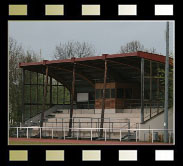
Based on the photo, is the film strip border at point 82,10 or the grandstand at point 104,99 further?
the grandstand at point 104,99

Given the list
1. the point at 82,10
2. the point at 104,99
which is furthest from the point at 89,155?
the point at 104,99

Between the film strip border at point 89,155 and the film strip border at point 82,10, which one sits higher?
the film strip border at point 82,10

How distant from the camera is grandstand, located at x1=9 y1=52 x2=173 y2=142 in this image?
1224 inches

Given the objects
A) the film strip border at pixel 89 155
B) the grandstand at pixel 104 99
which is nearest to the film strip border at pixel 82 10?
the film strip border at pixel 89 155

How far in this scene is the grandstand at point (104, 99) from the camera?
31.1 meters

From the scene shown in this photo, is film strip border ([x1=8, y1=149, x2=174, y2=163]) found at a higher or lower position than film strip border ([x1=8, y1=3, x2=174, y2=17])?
lower

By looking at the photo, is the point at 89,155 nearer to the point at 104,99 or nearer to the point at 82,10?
the point at 82,10

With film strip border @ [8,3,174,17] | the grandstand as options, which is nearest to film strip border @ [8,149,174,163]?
film strip border @ [8,3,174,17]

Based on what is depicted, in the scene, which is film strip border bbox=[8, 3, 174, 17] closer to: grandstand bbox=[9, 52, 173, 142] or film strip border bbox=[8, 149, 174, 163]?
film strip border bbox=[8, 149, 174, 163]

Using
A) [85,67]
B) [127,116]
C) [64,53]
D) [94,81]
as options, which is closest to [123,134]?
[127,116]

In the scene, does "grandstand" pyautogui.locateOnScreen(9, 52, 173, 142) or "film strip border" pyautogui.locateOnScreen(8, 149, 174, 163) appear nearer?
"film strip border" pyautogui.locateOnScreen(8, 149, 174, 163)

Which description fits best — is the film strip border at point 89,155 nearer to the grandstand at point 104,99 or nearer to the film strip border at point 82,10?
the film strip border at point 82,10
